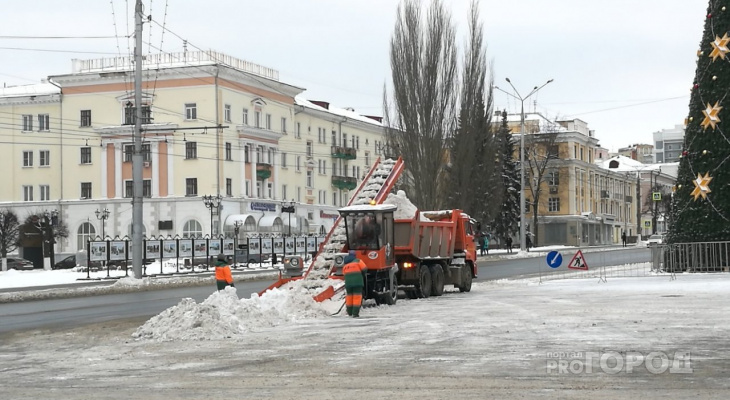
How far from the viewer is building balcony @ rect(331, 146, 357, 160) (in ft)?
317

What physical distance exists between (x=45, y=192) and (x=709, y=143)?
62.1 metres

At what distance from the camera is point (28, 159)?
8350 cm

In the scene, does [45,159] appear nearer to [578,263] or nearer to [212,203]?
[212,203]

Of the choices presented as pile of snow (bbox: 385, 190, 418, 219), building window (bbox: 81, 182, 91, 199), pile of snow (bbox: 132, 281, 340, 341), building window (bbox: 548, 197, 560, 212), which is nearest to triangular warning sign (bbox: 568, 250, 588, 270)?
pile of snow (bbox: 385, 190, 418, 219)

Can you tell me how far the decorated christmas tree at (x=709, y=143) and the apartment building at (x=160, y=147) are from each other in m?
39.1

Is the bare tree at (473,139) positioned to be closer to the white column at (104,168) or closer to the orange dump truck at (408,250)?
the orange dump truck at (408,250)

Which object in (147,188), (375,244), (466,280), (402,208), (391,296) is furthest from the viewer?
(147,188)

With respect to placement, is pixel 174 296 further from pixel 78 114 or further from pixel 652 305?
pixel 78 114

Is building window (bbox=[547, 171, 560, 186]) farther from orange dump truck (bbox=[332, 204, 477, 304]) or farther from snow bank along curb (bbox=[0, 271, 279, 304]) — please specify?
orange dump truck (bbox=[332, 204, 477, 304])

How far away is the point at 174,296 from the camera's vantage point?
32.7m

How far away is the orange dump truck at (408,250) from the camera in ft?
85.9

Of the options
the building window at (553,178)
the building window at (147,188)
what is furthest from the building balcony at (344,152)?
the building window at (553,178)

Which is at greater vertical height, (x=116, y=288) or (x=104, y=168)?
(x=104, y=168)

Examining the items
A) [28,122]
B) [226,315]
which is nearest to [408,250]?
[226,315]
